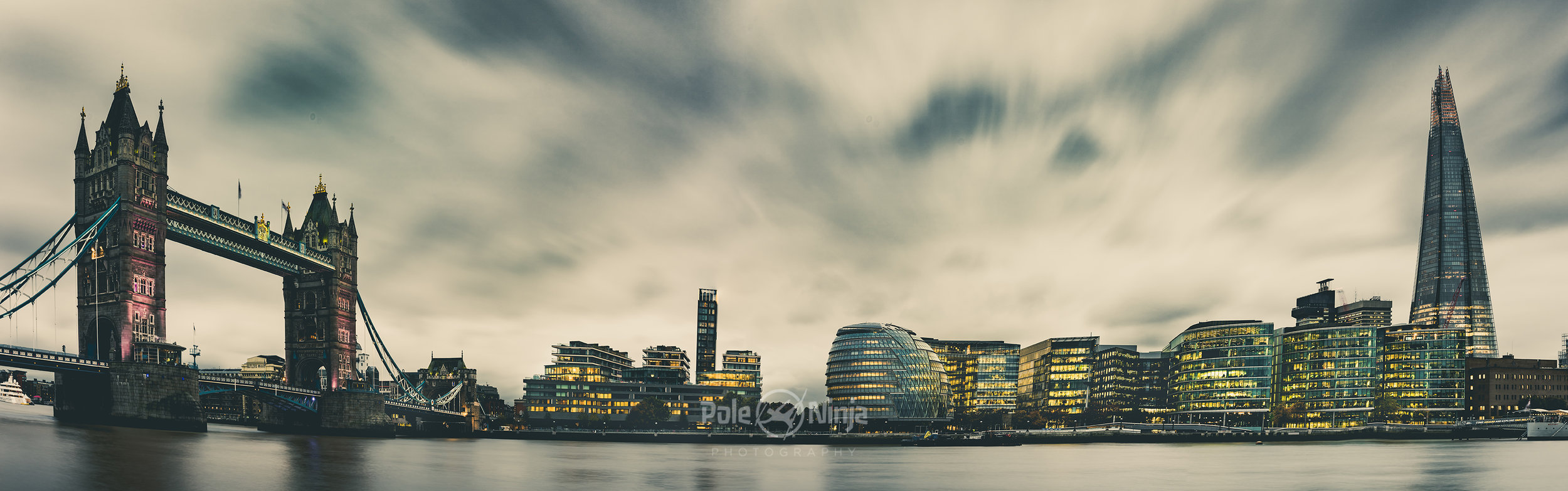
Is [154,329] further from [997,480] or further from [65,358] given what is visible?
[997,480]

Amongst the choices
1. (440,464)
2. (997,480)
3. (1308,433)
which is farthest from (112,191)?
(1308,433)

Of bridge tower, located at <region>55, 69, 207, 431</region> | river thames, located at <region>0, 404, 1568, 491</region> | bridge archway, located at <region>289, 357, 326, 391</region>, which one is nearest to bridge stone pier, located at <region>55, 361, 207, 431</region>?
bridge tower, located at <region>55, 69, 207, 431</region>

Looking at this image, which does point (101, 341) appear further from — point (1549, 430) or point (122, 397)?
point (1549, 430)

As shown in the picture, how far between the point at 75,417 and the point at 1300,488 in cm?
11636

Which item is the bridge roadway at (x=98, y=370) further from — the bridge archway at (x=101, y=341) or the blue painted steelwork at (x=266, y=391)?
the bridge archway at (x=101, y=341)

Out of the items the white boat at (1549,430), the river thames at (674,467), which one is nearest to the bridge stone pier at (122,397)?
the river thames at (674,467)

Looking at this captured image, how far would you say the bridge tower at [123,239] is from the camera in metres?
89.1

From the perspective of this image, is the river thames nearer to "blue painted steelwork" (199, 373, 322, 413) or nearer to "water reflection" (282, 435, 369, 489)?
"water reflection" (282, 435, 369, 489)

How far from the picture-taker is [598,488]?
60750 millimetres

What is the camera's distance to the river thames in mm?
52000

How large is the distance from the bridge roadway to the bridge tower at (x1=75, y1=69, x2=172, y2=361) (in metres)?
6.75

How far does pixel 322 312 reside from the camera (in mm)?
144125

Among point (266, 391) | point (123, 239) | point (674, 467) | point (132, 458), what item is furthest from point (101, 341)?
point (674, 467)

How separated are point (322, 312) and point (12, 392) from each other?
72.8 metres
